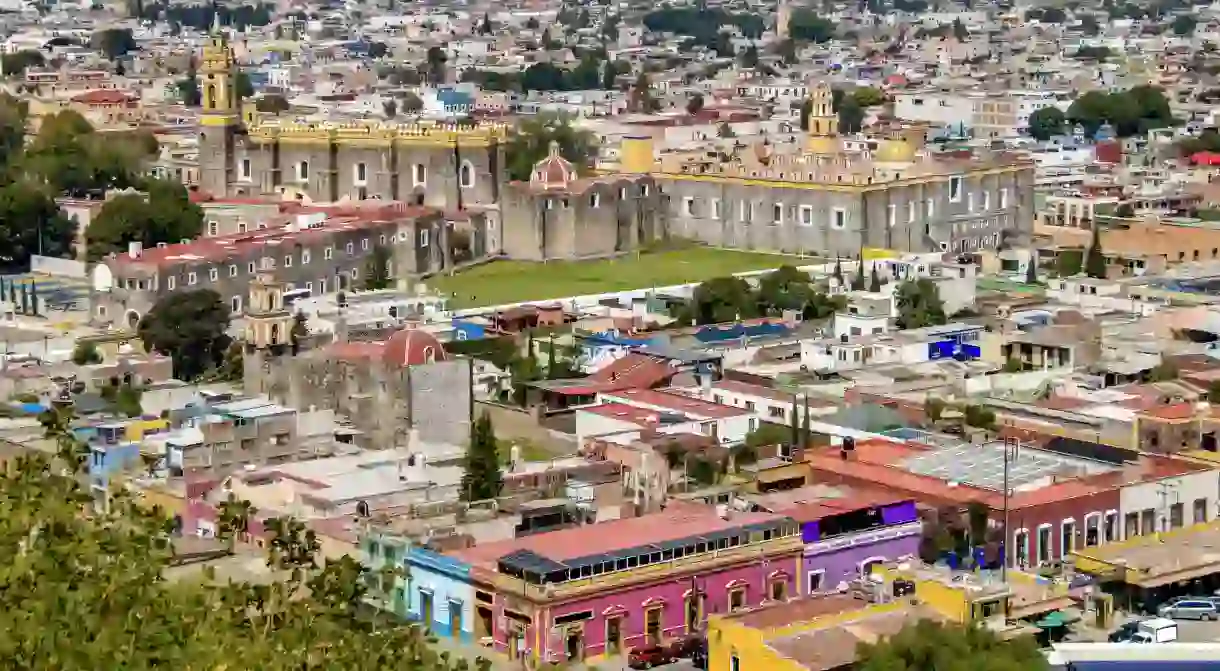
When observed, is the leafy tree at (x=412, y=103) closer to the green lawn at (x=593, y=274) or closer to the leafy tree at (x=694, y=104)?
the leafy tree at (x=694, y=104)

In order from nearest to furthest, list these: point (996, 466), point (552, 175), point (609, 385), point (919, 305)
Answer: point (996, 466)
point (609, 385)
point (919, 305)
point (552, 175)

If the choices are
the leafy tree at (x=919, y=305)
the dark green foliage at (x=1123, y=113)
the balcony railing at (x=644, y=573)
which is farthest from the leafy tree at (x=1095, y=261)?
the dark green foliage at (x=1123, y=113)

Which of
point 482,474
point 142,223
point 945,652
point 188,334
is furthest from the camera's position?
point 142,223

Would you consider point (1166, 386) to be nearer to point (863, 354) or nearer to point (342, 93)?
point (863, 354)

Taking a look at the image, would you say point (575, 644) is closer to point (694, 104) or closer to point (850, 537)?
point (850, 537)

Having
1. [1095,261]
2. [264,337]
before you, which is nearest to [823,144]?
[1095,261]
